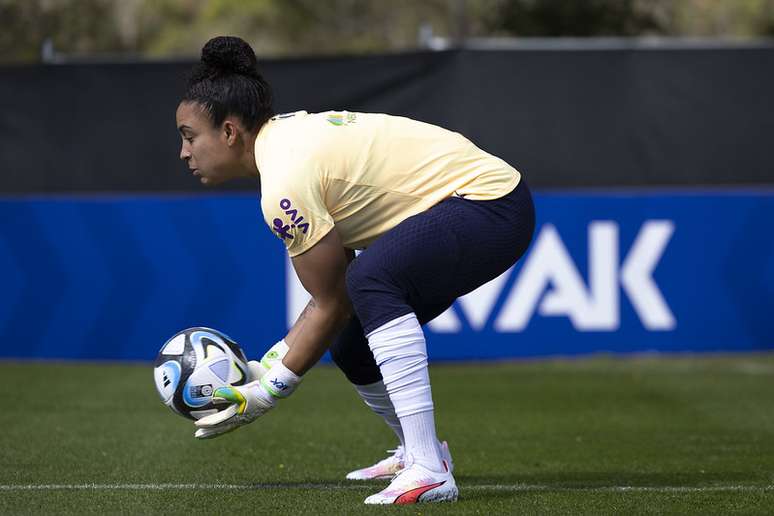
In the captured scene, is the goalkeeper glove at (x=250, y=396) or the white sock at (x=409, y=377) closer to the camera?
the white sock at (x=409, y=377)

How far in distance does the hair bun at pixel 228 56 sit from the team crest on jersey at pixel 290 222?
61cm

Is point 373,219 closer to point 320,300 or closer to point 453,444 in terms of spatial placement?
point 320,300

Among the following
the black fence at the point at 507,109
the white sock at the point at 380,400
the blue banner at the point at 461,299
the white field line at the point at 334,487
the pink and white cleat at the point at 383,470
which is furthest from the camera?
the black fence at the point at 507,109

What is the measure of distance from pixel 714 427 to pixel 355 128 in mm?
3729

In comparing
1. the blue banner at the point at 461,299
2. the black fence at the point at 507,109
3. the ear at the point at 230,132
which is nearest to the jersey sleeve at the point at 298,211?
the ear at the point at 230,132

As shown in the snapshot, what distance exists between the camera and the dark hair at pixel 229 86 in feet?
16.9

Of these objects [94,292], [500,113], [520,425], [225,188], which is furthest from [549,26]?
[520,425]

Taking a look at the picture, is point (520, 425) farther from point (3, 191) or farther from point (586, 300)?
point (3, 191)

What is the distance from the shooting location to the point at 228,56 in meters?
5.16

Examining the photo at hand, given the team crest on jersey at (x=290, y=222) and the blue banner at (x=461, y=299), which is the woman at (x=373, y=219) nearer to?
the team crest on jersey at (x=290, y=222)

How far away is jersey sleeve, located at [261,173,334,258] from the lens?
4910 mm

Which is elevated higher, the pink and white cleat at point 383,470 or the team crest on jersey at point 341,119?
the team crest on jersey at point 341,119

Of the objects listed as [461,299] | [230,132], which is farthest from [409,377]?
[461,299]

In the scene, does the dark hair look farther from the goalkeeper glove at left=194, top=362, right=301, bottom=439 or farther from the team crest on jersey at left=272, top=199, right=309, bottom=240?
the goalkeeper glove at left=194, top=362, right=301, bottom=439
